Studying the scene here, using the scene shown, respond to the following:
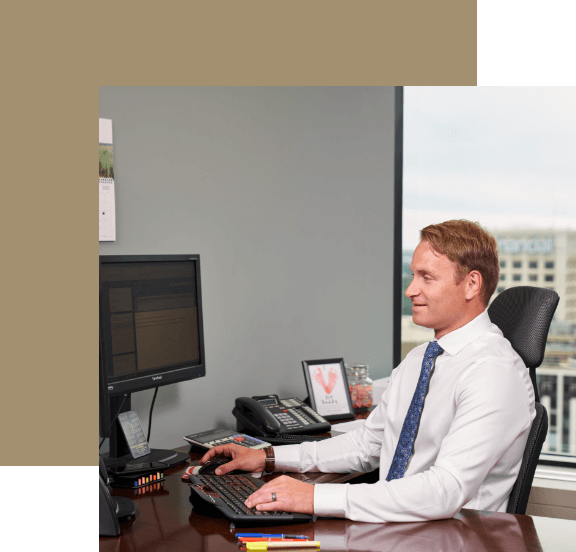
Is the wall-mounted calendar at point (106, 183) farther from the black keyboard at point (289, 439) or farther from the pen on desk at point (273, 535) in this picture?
the pen on desk at point (273, 535)

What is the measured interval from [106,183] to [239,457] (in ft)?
2.76

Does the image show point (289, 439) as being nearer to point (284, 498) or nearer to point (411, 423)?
point (411, 423)

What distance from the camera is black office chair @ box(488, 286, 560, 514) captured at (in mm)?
1424

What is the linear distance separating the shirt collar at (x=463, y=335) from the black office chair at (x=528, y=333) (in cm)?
13

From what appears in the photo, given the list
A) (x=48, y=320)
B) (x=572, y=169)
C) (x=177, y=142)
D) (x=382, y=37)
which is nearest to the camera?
(x=48, y=320)

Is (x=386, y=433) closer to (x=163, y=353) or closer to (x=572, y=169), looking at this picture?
(x=163, y=353)

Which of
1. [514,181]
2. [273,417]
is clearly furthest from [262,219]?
[514,181]

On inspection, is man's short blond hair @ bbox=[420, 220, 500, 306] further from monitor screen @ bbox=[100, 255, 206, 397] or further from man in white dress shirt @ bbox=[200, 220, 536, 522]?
monitor screen @ bbox=[100, 255, 206, 397]

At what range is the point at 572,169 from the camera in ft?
10.5

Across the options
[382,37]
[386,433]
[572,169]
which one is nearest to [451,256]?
[386,433]

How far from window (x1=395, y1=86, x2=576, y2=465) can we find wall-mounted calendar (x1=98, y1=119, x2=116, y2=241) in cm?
207

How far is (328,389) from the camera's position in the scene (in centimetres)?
241

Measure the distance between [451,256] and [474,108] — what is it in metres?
2.14

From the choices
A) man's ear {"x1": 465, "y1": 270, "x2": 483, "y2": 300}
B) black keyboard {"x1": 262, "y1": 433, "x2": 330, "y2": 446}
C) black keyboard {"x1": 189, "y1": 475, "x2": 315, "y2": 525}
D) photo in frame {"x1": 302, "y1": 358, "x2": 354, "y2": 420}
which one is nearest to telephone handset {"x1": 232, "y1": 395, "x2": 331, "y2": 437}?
black keyboard {"x1": 262, "y1": 433, "x2": 330, "y2": 446}
